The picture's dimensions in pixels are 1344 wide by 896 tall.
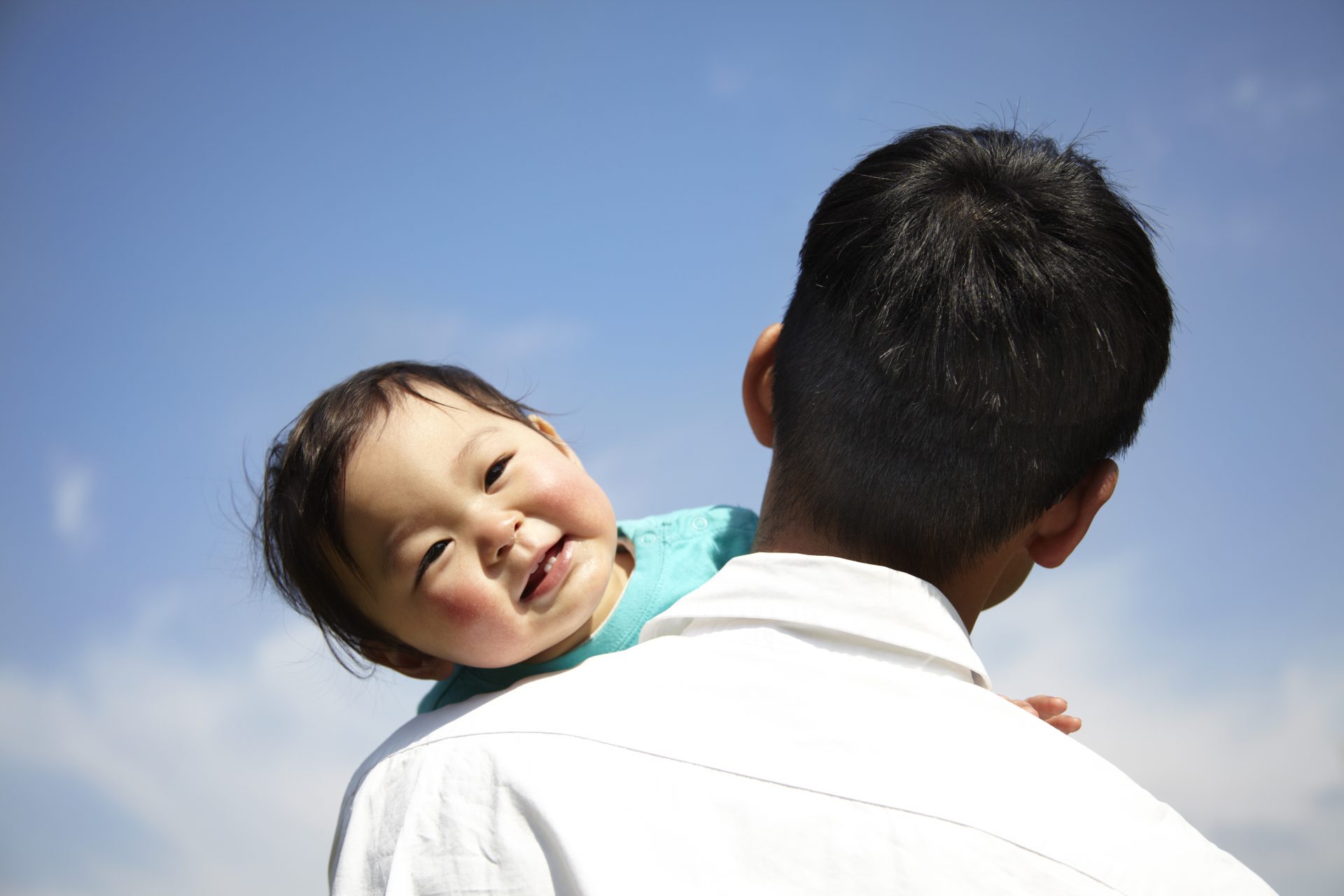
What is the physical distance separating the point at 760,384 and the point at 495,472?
0.82 metres

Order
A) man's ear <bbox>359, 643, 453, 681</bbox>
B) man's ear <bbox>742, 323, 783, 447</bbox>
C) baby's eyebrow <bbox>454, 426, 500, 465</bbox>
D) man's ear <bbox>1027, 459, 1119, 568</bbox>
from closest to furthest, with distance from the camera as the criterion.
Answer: man's ear <bbox>1027, 459, 1119, 568</bbox> < man's ear <bbox>742, 323, 783, 447</bbox> < baby's eyebrow <bbox>454, 426, 500, 465</bbox> < man's ear <bbox>359, 643, 453, 681</bbox>

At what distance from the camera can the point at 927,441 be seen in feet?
5.30

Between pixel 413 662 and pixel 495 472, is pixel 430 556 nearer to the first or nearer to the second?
pixel 495 472

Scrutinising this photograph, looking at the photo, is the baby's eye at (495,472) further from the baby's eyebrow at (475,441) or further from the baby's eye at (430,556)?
the baby's eye at (430,556)

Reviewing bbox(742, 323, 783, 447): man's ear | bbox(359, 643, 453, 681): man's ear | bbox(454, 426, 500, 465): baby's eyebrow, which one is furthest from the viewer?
bbox(359, 643, 453, 681): man's ear

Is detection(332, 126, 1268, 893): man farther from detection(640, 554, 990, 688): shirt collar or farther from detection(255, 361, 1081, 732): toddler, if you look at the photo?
detection(255, 361, 1081, 732): toddler

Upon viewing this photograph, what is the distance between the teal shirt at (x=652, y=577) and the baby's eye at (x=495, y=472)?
0.47m

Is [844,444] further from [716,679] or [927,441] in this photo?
[716,679]

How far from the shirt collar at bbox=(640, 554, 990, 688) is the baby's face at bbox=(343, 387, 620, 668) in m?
0.78

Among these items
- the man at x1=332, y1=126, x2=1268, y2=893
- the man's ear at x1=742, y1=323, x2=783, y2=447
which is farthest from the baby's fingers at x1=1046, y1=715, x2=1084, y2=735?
the man's ear at x1=742, y1=323, x2=783, y2=447

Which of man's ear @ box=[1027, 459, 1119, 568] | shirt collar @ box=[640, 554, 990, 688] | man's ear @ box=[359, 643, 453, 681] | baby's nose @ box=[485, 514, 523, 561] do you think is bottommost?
shirt collar @ box=[640, 554, 990, 688]

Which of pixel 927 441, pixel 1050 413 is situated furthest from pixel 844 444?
pixel 1050 413

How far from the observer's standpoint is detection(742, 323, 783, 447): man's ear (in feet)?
6.30

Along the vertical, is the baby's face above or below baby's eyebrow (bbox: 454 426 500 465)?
below
